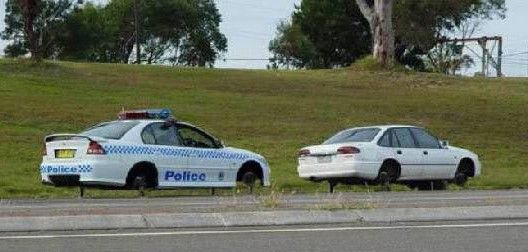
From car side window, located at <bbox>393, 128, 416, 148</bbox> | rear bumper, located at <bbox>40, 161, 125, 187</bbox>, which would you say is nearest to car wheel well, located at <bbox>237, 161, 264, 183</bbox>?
rear bumper, located at <bbox>40, 161, 125, 187</bbox>

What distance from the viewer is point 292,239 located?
442 inches

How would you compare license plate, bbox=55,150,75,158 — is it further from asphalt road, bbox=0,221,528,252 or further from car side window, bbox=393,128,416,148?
asphalt road, bbox=0,221,528,252

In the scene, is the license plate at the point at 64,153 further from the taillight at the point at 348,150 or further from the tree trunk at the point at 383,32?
the tree trunk at the point at 383,32

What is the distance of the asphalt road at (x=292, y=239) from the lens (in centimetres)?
1055

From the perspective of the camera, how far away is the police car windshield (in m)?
19.1

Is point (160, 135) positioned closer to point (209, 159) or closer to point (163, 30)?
point (209, 159)

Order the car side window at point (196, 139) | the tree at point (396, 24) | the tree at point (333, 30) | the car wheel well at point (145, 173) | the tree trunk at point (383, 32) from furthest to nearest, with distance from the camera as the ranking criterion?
the tree at point (333, 30) < the tree at point (396, 24) < the tree trunk at point (383, 32) < the car side window at point (196, 139) < the car wheel well at point (145, 173)

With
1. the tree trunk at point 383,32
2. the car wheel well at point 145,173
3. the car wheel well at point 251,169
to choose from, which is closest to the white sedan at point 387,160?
the car wheel well at point 251,169

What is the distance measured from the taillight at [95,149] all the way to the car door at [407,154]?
627 cm

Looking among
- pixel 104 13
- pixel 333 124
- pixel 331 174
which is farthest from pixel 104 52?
pixel 331 174

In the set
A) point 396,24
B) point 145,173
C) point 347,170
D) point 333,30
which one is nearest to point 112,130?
point 145,173

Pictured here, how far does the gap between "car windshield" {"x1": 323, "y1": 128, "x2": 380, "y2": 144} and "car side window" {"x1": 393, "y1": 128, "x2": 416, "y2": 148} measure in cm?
44

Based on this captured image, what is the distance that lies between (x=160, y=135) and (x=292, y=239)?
28.8 ft

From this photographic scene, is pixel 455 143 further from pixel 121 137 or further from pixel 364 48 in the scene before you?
pixel 364 48
